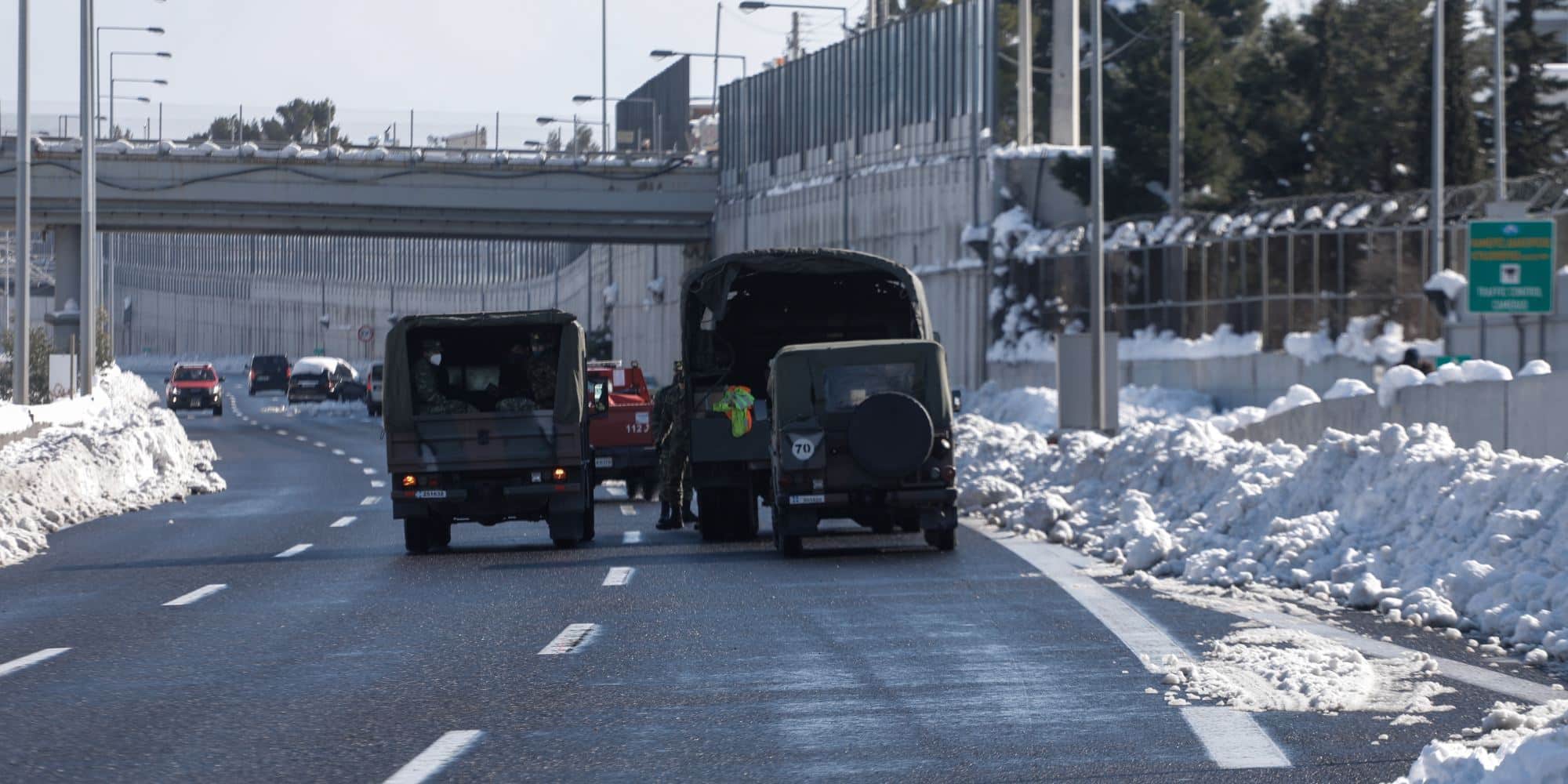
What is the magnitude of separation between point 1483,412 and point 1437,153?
24565mm

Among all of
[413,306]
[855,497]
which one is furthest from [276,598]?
[413,306]

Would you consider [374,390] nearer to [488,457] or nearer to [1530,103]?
[1530,103]

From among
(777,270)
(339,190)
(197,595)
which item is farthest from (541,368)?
(339,190)

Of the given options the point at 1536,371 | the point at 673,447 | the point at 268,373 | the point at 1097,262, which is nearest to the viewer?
the point at 1536,371

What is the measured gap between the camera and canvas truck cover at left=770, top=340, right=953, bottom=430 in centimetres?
2150

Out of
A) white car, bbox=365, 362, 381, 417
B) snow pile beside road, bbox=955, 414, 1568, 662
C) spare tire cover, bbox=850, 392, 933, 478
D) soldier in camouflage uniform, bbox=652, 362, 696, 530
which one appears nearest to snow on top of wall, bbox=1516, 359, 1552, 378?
snow pile beside road, bbox=955, 414, 1568, 662

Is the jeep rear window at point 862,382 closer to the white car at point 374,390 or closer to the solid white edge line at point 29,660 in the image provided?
the solid white edge line at point 29,660

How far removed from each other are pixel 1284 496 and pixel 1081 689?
8.95m

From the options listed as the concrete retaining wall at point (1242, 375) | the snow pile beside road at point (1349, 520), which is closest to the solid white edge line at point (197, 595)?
the snow pile beside road at point (1349, 520)

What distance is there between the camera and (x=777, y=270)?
82.8 feet

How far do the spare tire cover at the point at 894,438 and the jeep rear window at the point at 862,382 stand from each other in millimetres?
560

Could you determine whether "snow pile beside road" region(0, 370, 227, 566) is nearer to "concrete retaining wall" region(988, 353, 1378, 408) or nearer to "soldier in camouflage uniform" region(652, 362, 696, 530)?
"soldier in camouflage uniform" region(652, 362, 696, 530)

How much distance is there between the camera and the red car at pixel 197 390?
80.5m

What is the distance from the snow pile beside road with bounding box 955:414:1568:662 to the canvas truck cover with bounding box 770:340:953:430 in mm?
1996
